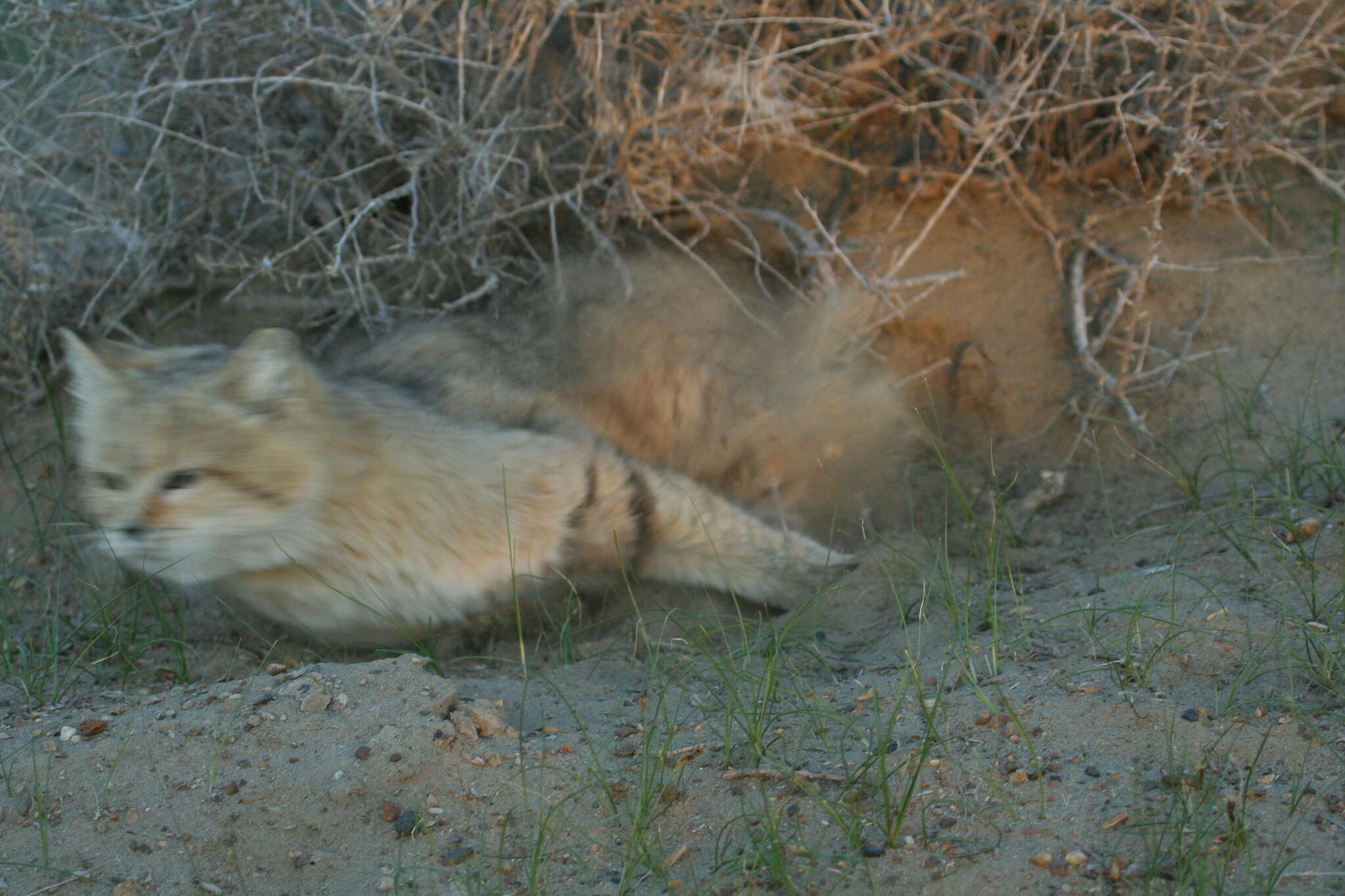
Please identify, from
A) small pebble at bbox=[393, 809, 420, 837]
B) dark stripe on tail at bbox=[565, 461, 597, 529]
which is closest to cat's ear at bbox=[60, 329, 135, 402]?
dark stripe on tail at bbox=[565, 461, 597, 529]

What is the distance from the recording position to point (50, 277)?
441 cm

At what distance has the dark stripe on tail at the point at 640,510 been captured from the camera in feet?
11.6

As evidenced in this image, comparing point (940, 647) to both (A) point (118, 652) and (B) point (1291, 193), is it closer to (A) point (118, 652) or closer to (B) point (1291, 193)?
(A) point (118, 652)

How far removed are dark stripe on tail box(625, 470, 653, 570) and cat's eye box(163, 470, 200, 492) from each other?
126 cm

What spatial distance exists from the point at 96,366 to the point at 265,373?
18.0 inches

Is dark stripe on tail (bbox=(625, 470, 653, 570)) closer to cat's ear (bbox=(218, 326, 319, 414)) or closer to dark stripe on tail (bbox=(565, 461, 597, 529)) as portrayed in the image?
dark stripe on tail (bbox=(565, 461, 597, 529))

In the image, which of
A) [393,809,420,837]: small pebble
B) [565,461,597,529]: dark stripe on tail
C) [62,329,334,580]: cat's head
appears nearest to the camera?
[393,809,420,837]: small pebble

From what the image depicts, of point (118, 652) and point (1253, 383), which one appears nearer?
point (118, 652)

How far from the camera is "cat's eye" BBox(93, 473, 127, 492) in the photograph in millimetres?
2865

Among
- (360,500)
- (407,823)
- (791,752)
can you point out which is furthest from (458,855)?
(360,500)

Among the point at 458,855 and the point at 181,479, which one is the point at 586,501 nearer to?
the point at 181,479

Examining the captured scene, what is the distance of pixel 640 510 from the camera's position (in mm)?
3564

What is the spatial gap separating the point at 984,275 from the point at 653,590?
1931mm

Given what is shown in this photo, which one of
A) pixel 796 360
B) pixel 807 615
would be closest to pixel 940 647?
pixel 807 615
